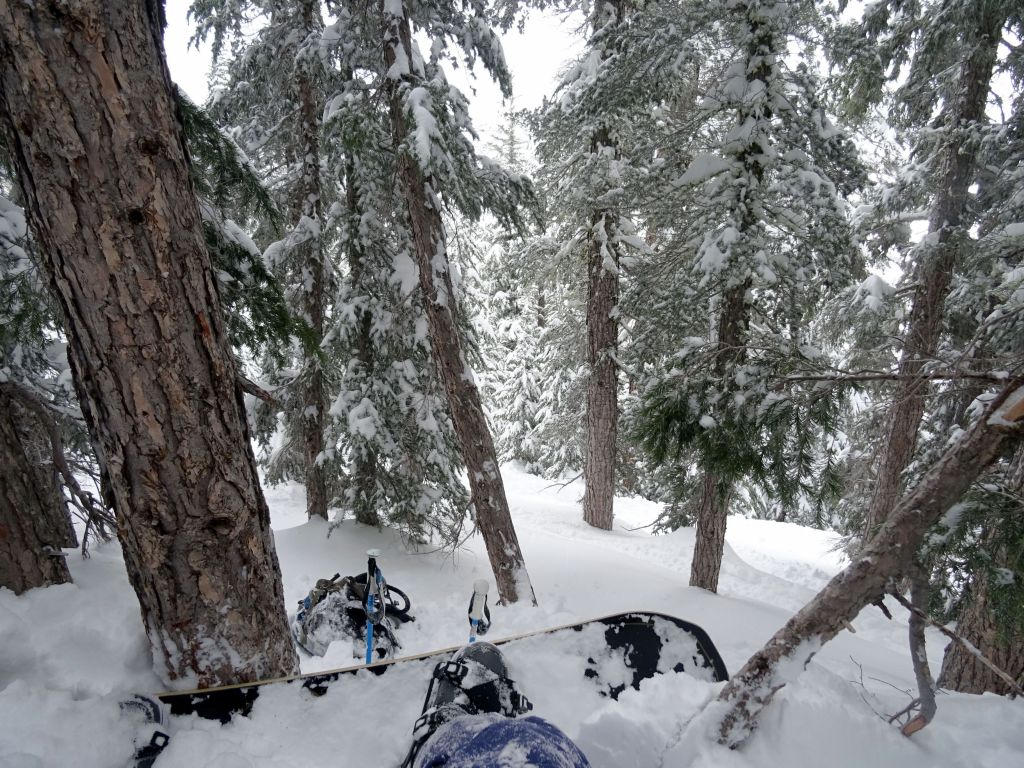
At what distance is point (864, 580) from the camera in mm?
2338

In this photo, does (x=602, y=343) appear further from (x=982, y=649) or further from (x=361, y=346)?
(x=982, y=649)

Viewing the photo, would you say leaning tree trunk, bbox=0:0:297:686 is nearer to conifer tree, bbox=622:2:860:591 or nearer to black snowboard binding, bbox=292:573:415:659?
black snowboard binding, bbox=292:573:415:659

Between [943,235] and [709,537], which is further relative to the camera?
[943,235]

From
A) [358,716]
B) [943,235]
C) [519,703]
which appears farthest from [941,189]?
[358,716]

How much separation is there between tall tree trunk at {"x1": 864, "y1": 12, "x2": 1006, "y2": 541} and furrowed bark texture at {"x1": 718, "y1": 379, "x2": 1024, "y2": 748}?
5.76 m

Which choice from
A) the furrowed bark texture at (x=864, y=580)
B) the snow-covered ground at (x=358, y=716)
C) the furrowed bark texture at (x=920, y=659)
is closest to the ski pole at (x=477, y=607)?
the snow-covered ground at (x=358, y=716)

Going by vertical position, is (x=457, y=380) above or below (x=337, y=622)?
above

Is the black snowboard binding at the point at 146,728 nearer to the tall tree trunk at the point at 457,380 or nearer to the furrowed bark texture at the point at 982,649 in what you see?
the furrowed bark texture at the point at 982,649

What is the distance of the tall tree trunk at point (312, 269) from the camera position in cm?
812

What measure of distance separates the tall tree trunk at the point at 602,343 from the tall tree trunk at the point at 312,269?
4656 millimetres

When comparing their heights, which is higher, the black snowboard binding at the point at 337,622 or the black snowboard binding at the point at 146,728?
the black snowboard binding at the point at 146,728

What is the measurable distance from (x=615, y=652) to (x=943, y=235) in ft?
27.8

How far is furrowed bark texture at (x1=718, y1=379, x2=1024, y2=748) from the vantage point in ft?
7.16

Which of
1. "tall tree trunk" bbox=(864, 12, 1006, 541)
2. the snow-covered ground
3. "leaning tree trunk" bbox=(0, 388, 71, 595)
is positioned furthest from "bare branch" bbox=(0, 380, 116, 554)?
"tall tree trunk" bbox=(864, 12, 1006, 541)
